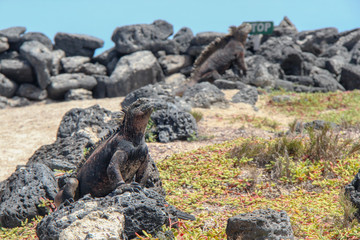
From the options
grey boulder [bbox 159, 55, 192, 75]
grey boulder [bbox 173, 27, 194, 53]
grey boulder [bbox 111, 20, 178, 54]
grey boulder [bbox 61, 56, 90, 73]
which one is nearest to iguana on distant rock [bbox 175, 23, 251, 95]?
grey boulder [bbox 159, 55, 192, 75]

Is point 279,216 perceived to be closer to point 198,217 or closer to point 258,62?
point 198,217

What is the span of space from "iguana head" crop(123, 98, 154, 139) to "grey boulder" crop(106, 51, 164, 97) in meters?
12.2

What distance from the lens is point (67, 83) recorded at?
16.5 m

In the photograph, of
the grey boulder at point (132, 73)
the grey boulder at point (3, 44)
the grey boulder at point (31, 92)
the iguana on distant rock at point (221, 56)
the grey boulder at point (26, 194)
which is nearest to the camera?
the grey boulder at point (26, 194)

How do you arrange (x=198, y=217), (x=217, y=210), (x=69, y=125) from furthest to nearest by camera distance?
(x=69, y=125) → (x=217, y=210) → (x=198, y=217)

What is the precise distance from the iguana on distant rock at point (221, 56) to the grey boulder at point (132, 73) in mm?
2268

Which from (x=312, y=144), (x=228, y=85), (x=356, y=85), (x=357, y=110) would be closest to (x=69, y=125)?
(x=312, y=144)

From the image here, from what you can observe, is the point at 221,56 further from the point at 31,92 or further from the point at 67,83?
the point at 31,92

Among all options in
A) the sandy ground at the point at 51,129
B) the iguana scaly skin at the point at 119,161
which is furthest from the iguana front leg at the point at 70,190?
the sandy ground at the point at 51,129

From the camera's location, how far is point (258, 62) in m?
17.6

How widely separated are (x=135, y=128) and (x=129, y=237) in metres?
1.07

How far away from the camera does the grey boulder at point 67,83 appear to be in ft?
54.1

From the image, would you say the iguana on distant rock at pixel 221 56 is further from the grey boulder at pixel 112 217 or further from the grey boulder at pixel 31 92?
the grey boulder at pixel 112 217

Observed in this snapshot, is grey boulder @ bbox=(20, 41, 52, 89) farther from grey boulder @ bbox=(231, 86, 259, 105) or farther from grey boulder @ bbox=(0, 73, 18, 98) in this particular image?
grey boulder @ bbox=(231, 86, 259, 105)
